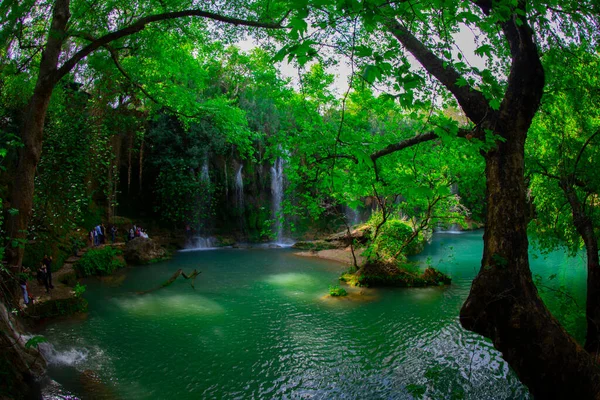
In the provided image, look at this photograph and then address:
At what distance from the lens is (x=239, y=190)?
25.8m

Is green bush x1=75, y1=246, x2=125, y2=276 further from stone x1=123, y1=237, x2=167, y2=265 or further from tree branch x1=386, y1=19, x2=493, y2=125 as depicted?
tree branch x1=386, y1=19, x2=493, y2=125

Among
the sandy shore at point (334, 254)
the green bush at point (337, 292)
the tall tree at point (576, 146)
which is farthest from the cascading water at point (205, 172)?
the tall tree at point (576, 146)

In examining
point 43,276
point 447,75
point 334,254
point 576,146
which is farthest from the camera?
point 334,254

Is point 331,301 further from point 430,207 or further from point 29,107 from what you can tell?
point 29,107

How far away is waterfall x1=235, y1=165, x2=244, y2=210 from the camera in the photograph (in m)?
25.7

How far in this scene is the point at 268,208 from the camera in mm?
27000

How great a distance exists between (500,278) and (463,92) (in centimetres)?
256

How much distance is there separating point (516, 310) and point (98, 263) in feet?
49.3

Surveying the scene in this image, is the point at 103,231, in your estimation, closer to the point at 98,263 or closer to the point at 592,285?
the point at 98,263

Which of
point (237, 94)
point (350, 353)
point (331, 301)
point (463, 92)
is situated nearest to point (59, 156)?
point (331, 301)

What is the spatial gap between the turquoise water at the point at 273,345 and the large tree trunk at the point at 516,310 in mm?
890

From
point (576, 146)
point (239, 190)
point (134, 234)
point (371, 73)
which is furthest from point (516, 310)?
point (239, 190)

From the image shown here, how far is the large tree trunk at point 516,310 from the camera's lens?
4.04m

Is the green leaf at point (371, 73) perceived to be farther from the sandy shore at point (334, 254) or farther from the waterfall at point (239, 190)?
the waterfall at point (239, 190)
